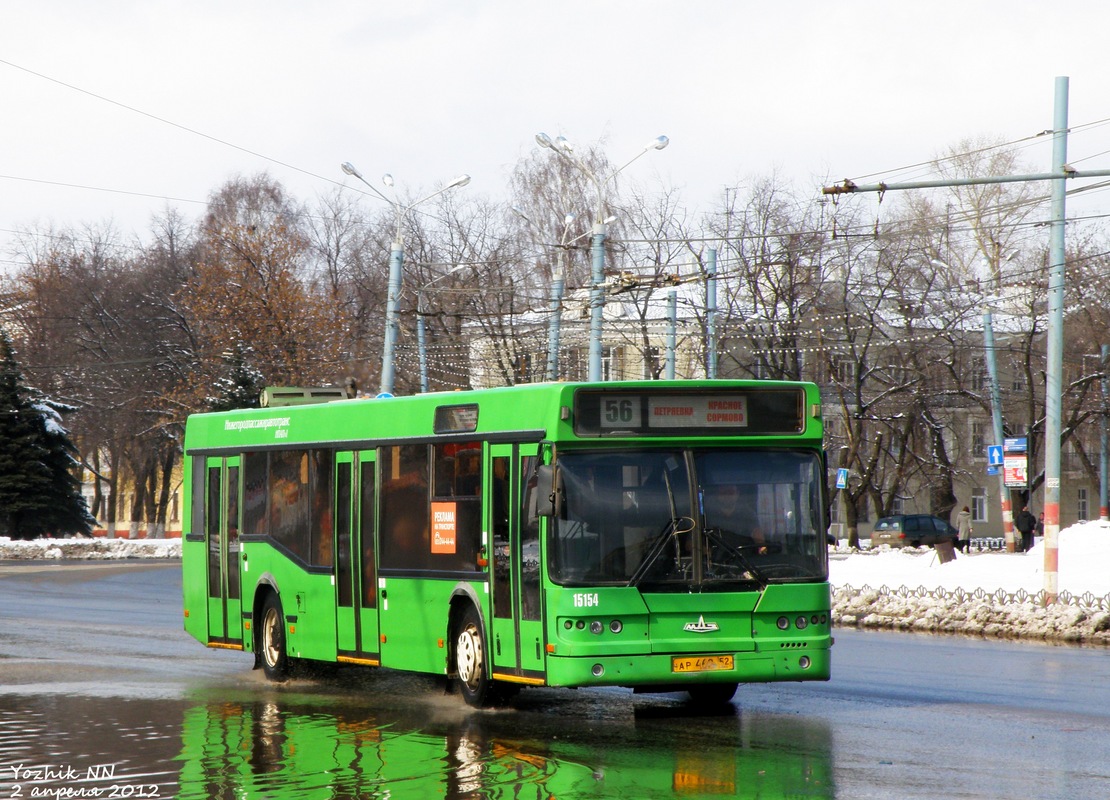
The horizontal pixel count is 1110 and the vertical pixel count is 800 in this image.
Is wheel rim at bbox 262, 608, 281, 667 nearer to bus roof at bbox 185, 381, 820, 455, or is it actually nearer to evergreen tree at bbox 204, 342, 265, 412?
bus roof at bbox 185, 381, 820, 455

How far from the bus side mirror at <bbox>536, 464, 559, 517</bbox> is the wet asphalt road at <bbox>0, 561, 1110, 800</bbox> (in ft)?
4.92

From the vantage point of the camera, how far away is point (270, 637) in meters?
15.7

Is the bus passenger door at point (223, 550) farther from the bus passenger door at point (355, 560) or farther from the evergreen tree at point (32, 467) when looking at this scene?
the evergreen tree at point (32, 467)

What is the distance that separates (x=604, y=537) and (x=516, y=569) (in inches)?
32.6


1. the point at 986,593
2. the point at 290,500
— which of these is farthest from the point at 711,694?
the point at 986,593

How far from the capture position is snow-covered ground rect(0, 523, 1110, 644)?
20.9 m

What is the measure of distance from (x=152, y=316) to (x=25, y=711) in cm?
6209

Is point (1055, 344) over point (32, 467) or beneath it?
over

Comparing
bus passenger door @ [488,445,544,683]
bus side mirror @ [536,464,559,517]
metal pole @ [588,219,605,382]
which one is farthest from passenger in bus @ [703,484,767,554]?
metal pole @ [588,219,605,382]

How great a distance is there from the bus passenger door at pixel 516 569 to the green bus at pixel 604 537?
0.02 meters

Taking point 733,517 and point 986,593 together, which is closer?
point 733,517

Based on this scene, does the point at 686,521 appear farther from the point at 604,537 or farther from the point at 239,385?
the point at 239,385

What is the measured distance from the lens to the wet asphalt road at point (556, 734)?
8.91 metres

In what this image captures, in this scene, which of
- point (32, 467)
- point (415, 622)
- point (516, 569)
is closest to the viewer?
point (516, 569)
